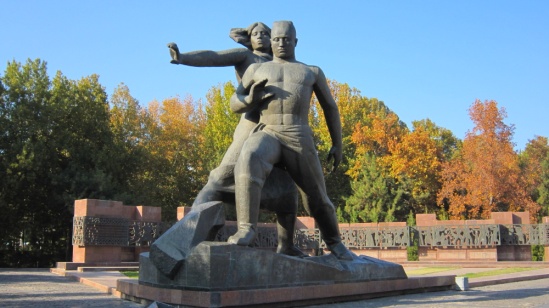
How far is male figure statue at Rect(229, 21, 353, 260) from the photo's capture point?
213 inches

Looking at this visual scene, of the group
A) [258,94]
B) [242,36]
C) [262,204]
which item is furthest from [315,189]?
[242,36]

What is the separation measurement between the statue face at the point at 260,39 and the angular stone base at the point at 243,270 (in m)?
2.72

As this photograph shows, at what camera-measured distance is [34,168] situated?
23078 millimetres

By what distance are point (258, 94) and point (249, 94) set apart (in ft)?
0.33

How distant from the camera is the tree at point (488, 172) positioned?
89.4 feet

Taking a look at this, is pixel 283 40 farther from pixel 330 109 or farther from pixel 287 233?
pixel 287 233

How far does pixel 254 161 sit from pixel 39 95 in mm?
21534

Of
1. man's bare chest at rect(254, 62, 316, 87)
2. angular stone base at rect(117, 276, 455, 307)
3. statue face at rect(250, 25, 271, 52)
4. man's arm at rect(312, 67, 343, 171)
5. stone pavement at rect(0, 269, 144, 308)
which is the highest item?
statue face at rect(250, 25, 271, 52)

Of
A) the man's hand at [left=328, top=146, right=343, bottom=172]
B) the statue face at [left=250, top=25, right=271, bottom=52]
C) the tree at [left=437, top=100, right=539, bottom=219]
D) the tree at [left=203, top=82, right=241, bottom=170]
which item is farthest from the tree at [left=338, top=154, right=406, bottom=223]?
the statue face at [left=250, top=25, right=271, bottom=52]

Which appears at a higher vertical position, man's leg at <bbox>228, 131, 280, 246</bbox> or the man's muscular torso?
the man's muscular torso

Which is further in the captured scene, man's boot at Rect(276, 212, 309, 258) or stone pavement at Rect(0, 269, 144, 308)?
man's boot at Rect(276, 212, 309, 258)

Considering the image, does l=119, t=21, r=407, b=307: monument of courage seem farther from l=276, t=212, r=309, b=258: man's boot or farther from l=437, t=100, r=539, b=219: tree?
l=437, t=100, r=539, b=219: tree

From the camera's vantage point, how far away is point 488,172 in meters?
27.2

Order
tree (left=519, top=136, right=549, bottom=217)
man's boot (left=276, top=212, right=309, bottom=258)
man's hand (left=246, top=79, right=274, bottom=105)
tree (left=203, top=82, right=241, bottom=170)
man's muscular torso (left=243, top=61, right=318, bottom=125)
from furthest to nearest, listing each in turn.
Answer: tree (left=519, top=136, right=549, bottom=217) < tree (left=203, top=82, right=241, bottom=170) < man's boot (left=276, top=212, right=309, bottom=258) < man's muscular torso (left=243, top=61, right=318, bottom=125) < man's hand (left=246, top=79, right=274, bottom=105)
